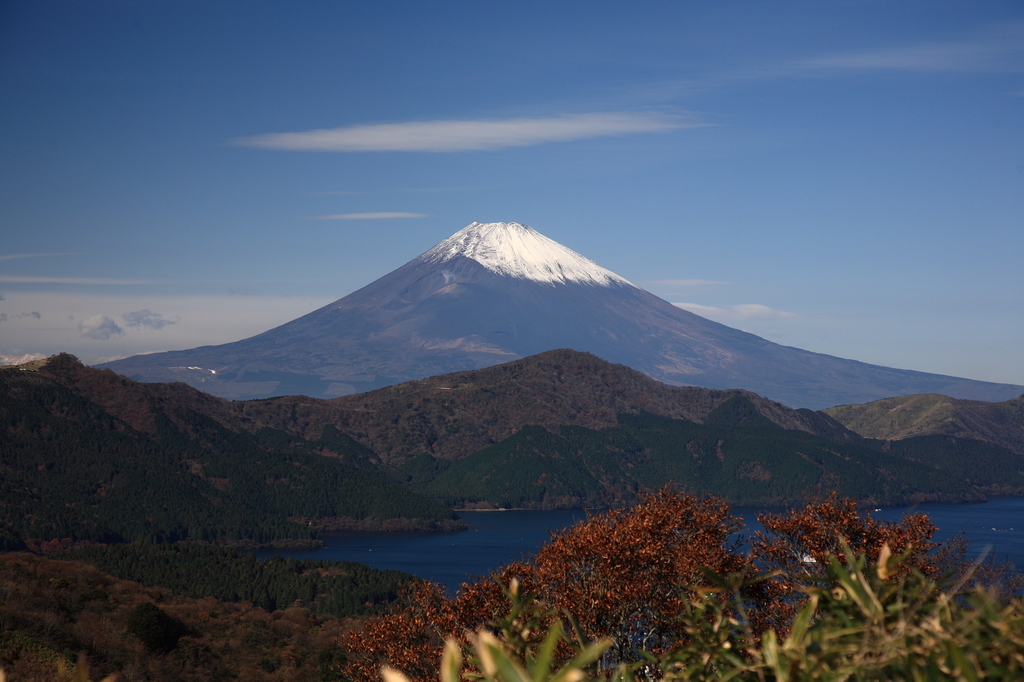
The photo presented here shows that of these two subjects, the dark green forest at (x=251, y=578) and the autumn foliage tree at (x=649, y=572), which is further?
the dark green forest at (x=251, y=578)

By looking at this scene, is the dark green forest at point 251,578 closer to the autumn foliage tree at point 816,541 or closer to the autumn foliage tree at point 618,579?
the autumn foliage tree at point 618,579

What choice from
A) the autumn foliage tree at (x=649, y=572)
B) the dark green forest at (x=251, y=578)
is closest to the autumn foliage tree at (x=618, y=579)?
the autumn foliage tree at (x=649, y=572)

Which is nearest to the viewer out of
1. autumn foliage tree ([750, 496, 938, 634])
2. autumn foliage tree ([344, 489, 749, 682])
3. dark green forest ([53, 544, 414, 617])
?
autumn foliage tree ([344, 489, 749, 682])

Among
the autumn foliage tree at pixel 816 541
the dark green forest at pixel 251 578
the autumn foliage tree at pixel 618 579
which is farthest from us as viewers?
the dark green forest at pixel 251 578

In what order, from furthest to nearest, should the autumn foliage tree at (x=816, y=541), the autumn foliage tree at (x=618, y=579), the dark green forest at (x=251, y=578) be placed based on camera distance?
the dark green forest at (x=251, y=578) → the autumn foliage tree at (x=816, y=541) → the autumn foliage tree at (x=618, y=579)

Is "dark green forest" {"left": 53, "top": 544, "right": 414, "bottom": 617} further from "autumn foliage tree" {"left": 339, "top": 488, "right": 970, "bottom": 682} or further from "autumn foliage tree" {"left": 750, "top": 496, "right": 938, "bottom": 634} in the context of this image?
"autumn foliage tree" {"left": 750, "top": 496, "right": 938, "bottom": 634}

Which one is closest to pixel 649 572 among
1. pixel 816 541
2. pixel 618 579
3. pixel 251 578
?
pixel 618 579

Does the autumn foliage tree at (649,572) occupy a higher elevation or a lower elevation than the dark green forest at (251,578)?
higher

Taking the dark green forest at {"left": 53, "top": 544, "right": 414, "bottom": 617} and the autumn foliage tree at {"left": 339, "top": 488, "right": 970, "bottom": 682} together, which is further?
the dark green forest at {"left": 53, "top": 544, "right": 414, "bottom": 617}

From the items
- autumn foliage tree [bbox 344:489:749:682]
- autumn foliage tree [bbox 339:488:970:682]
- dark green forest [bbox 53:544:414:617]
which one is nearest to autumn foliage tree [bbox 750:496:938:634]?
autumn foliage tree [bbox 339:488:970:682]

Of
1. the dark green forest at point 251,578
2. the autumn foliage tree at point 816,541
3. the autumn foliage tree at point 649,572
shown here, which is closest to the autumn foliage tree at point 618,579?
the autumn foliage tree at point 649,572

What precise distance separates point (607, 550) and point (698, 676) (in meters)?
11.9

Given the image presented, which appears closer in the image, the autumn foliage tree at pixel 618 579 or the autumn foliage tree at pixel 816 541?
the autumn foliage tree at pixel 618 579

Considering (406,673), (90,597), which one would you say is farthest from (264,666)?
(406,673)
